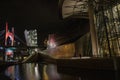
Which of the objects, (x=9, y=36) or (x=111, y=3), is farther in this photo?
(x=9, y=36)

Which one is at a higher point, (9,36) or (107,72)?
(9,36)

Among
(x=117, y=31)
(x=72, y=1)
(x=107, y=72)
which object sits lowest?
(x=107, y=72)

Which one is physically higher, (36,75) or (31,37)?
(31,37)

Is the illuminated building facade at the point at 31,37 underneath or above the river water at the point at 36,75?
above

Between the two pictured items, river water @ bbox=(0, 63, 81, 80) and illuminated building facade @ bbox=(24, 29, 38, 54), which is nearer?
river water @ bbox=(0, 63, 81, 80)

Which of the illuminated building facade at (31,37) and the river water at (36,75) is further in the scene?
the illuminated building facade at (31,37)

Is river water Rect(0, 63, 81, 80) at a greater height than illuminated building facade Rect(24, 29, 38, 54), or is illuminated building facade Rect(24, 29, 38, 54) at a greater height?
illuminated building facade Rect(24, 29, 38, 54)

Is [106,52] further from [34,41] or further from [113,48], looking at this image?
[34,41]

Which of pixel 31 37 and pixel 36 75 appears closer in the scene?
pixel 36 75

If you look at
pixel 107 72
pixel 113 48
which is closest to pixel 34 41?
pixel 113 48

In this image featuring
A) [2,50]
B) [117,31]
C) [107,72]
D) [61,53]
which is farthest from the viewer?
[2,50]

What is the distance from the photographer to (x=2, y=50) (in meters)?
72.3

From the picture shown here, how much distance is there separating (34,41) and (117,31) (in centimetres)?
9213

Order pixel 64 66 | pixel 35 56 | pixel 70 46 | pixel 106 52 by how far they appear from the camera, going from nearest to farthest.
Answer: pixel 64 66
pixel 106 52
pixel 70 46
pixel 35 56
